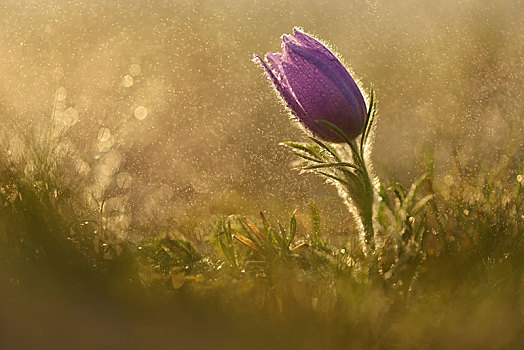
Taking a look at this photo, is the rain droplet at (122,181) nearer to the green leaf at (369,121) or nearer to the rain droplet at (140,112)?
the green leaf at (369,121)

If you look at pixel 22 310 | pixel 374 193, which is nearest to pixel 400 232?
pixel 374 193

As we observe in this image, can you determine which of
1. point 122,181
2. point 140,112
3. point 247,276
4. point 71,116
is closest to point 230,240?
point 247,276

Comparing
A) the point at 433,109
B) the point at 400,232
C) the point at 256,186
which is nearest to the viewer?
the point at 400,232

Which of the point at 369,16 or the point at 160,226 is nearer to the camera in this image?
the point at 160,226

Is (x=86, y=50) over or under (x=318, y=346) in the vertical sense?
over

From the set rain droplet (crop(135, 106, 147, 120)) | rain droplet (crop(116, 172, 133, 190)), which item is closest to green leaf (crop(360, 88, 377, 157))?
rain droplet (crop(116, 172, 133, 190))

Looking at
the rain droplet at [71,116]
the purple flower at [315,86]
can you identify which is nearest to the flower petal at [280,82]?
the purple flower at [315,86]

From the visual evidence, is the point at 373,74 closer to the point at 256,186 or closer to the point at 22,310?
the point at 256,186

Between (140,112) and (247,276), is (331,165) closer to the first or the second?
(247,276)
